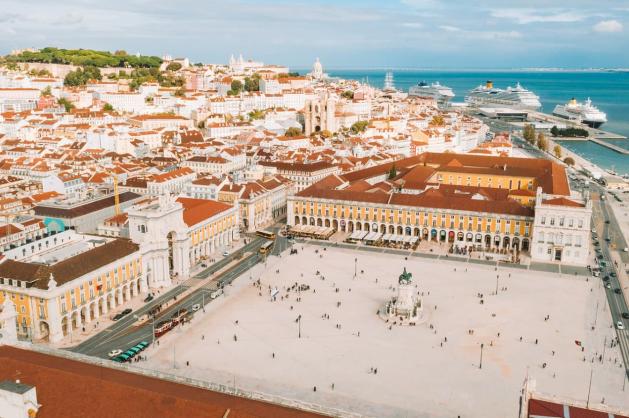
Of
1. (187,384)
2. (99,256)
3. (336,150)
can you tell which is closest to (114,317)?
(99,256)

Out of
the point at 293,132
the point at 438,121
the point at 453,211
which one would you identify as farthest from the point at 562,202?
the point at 438,121

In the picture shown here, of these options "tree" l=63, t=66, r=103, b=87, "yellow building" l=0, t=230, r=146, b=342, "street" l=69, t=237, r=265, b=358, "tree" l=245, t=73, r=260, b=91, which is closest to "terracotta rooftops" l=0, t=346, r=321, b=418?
"street" l=69, t=237, r=265, b=358

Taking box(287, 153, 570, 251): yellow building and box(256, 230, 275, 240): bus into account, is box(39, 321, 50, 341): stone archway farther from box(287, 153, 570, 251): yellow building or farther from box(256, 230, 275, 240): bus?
box(287, 153, 570, 251): yellow building

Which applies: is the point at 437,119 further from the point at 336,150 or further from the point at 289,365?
the point at 289,365

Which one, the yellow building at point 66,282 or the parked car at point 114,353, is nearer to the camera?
the parked car at point 114,353

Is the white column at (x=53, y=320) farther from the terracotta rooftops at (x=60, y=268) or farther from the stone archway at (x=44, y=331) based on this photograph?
the terracotta rooftops at (x=60, y=268)

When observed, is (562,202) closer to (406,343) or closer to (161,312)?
(406,343)

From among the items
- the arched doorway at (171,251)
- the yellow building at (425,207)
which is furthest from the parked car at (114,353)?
the yellow building at (425,207)
